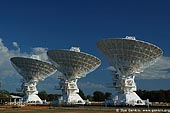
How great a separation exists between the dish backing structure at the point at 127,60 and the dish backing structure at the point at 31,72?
2897 cm

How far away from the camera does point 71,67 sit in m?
117

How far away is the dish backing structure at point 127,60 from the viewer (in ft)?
304

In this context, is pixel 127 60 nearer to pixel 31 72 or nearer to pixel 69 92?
pixel 69 92

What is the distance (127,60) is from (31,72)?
46.9 meters

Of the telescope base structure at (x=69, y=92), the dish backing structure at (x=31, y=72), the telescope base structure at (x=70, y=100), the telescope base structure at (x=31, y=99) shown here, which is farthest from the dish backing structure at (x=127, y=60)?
the telescope base structure at (x=31, y=99)

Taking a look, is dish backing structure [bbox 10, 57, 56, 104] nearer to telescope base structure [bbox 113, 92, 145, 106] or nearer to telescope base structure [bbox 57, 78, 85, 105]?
→ telescope base structure [bbox 57, 78, 85, 105]

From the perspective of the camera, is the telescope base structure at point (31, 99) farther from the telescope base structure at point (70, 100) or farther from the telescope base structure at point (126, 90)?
the telescope base structure at point (126, 90)

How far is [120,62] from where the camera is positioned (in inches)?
3903

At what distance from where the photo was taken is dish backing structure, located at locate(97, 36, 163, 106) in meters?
92.6

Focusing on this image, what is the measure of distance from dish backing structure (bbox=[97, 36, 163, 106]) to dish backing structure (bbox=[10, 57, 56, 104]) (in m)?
29.0

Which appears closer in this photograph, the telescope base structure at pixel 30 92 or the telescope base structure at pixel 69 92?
the telescope base structure at pixel 69 92

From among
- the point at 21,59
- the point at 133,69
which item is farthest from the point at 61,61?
the point at 133,69

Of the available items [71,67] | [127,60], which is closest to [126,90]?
[127,60]

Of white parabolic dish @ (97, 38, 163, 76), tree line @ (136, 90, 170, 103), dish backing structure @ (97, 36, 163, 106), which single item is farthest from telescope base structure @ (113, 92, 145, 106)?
tree line @ (136, 90, 170, 103)
